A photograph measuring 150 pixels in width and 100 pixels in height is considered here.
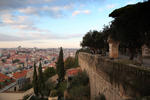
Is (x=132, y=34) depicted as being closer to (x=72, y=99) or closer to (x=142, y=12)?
(x=142, y=12)

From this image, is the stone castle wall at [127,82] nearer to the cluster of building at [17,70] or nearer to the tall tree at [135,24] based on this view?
the tall tree at [135,24]

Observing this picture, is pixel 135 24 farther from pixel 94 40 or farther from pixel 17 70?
pixel 17 70

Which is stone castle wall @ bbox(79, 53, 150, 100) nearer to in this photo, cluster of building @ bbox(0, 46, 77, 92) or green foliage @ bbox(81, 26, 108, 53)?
green foliage @ bbox(81, 26, 108, 53)

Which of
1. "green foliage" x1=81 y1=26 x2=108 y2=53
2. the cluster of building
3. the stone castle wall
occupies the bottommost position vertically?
the cluster of building

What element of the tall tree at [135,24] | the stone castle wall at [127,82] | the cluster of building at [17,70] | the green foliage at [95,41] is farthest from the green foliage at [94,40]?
the cluster of building at [17,70]

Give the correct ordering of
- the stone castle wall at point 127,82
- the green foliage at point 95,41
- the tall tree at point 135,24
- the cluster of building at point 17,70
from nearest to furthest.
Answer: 1. the stone castle wall at point 127,82
2. the tall tree at point 135,24
3. the green foliage at point 95,41
4. the cluster of building at point 17,70

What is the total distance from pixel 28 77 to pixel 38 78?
21988 millimetres

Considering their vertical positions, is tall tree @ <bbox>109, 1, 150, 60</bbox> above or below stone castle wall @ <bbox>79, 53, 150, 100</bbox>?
above

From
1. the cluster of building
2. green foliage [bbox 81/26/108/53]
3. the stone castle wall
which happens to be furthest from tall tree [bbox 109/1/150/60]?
the cluster of building

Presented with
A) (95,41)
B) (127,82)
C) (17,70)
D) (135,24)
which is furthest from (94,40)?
→ (17,70)

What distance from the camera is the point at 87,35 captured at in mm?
22281

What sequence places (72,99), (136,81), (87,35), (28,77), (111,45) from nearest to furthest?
(136,81)
(72,99)
(111,45)
(87,35)
(28,77)

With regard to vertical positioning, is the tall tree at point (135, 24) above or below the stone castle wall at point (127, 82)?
above

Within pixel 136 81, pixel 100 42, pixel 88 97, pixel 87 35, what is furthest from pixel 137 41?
pixel 87 35
